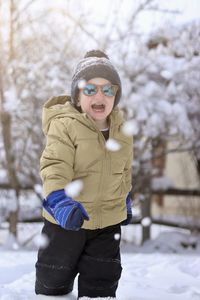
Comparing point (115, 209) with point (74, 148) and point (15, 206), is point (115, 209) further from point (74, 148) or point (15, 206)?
point (15, 206)

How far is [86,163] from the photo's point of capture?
225 centimetres

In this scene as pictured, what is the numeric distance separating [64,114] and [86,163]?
0.92 feet

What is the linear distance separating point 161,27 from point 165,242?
14.0 ft

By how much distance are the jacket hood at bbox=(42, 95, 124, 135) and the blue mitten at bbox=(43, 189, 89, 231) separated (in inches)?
15.7

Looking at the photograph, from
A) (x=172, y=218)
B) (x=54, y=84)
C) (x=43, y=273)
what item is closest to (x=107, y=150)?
(x=43, y=273)

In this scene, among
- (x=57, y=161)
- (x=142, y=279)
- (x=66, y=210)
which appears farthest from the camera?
(x=142, y=279)

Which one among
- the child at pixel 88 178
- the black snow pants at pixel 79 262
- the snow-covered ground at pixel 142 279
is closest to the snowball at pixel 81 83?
the child at pixel 88 178

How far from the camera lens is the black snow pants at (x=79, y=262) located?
2.27 metres

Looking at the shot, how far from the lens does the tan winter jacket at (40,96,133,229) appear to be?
2.18 m

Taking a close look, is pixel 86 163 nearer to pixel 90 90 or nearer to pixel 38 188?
pixel 90 90

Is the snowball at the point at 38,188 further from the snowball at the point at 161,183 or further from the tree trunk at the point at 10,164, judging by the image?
the snowball at the point at 161,183

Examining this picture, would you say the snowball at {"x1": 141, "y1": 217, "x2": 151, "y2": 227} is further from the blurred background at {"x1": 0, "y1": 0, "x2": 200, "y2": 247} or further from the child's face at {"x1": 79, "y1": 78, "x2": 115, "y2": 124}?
the child's face at {"x1": 79, "y1": 78, "x2": 115, "y2": 124}

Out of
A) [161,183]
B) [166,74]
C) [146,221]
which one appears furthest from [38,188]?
[161,183]

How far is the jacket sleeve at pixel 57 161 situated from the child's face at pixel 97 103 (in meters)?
0.17
